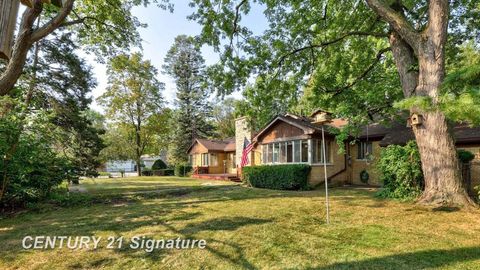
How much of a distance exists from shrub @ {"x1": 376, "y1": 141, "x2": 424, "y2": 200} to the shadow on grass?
5.56 metres

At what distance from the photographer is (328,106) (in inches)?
545

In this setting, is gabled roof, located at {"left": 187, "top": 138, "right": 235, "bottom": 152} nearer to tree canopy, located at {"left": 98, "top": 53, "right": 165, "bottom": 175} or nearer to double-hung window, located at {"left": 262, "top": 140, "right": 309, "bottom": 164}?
tree canopy, located at {"left": 98, "top": 53, "right": 165, "bottom": 175}

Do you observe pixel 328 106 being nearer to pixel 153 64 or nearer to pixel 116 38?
pixel 116 38

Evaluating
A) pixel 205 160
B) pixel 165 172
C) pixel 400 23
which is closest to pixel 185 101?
pixel 165 172

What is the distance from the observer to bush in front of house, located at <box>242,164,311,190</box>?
1530cm

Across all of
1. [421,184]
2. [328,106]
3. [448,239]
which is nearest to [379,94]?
[328,106]

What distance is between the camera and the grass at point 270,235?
4.64 metres

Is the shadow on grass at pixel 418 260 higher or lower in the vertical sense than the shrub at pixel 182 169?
lower

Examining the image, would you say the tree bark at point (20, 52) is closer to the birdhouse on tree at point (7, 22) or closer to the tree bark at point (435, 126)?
the birdhouse on tree at point (7, 22)

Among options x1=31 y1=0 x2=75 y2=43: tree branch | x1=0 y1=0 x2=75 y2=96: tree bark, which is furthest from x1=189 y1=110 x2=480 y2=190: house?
x1=0 y1=0 x2=75 y2=96: tree bark

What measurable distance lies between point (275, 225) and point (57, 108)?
14.6 meters

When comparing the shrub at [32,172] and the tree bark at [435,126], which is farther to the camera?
the shrub at [32,172]

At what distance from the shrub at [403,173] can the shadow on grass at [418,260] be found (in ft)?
18.3

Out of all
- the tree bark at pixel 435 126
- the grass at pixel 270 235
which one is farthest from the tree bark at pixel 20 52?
the tree bark at pixel 435 126
